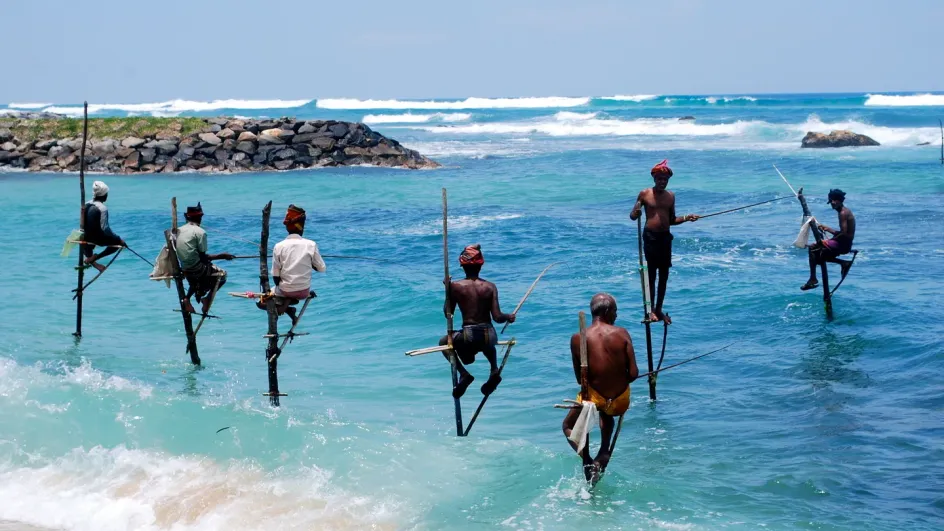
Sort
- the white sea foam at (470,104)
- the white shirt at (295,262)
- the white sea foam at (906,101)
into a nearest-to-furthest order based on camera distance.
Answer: the white shirt at (295,262) < the white sea foam at (906,101) < the white sea foam at (470,104)

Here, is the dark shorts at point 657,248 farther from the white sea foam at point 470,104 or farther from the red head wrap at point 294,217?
the white sea foam at point 470,104

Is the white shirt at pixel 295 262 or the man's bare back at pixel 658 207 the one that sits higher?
the man's bare back at pixel 658 207

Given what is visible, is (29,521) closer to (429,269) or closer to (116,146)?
(429,269)

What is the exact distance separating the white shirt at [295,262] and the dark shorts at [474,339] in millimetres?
2058

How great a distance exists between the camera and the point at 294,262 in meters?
10.7

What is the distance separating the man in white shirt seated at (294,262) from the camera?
34.7 feet

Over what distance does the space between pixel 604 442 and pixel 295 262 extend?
4.18 meters

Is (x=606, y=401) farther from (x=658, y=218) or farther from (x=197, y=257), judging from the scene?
(x=197, y=257)

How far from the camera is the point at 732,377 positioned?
12773mm

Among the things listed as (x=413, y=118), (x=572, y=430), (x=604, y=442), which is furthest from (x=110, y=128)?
(x=413, y=118)

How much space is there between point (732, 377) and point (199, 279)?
288 inches

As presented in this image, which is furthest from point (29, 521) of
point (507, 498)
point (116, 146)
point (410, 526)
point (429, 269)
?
point (116, 146)

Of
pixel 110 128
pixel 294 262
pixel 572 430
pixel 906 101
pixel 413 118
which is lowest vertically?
pixel 572 430

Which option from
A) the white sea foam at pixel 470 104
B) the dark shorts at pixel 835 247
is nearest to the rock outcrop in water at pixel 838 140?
the dark shorts at pixel 835 247
